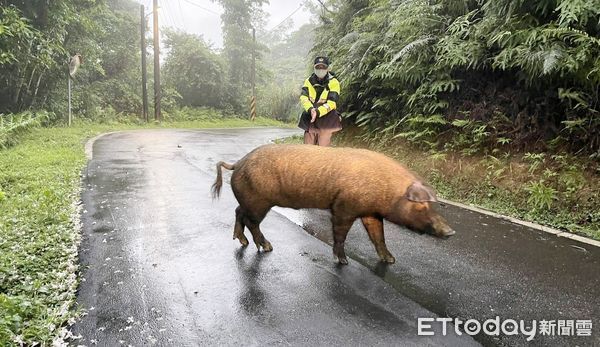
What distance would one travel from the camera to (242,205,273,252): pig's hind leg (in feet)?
14.8

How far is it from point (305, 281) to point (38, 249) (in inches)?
111

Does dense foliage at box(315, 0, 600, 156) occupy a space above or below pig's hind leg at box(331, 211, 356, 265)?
Result: above

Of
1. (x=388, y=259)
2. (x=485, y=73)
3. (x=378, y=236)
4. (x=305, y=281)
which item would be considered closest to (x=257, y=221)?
(x=305, y=281)

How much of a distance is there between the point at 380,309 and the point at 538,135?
5268 mm

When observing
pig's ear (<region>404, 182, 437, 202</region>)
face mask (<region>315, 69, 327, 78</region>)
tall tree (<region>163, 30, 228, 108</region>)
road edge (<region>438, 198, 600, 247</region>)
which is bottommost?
road edge (<region>438, 198, 600, 247</region>)

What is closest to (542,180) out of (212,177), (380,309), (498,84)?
(498,84)

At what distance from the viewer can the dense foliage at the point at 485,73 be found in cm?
624

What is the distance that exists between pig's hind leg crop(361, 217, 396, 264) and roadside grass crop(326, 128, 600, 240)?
2.71 meters

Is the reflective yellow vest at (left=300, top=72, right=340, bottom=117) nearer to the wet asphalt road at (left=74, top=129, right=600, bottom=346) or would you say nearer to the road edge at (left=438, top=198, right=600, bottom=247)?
the wet asphalt road at (left=74, top=129, right=600, bottom=346)

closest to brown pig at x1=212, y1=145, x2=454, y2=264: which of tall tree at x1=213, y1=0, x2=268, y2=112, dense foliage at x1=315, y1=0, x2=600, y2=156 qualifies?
dense foliage at x1=315, y1=0, x2=600, y2=156

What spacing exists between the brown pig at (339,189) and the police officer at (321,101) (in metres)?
2.26

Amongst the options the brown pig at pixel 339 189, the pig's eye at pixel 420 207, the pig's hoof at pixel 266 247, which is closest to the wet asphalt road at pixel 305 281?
the pig's hoof at pixel 266 247

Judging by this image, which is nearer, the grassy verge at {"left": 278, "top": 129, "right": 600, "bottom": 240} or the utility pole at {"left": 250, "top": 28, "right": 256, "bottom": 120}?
the grassy verge at {"left": 278, "top": 129, "right": 600, "bottom": 240}

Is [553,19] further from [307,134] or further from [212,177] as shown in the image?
[212,177]
